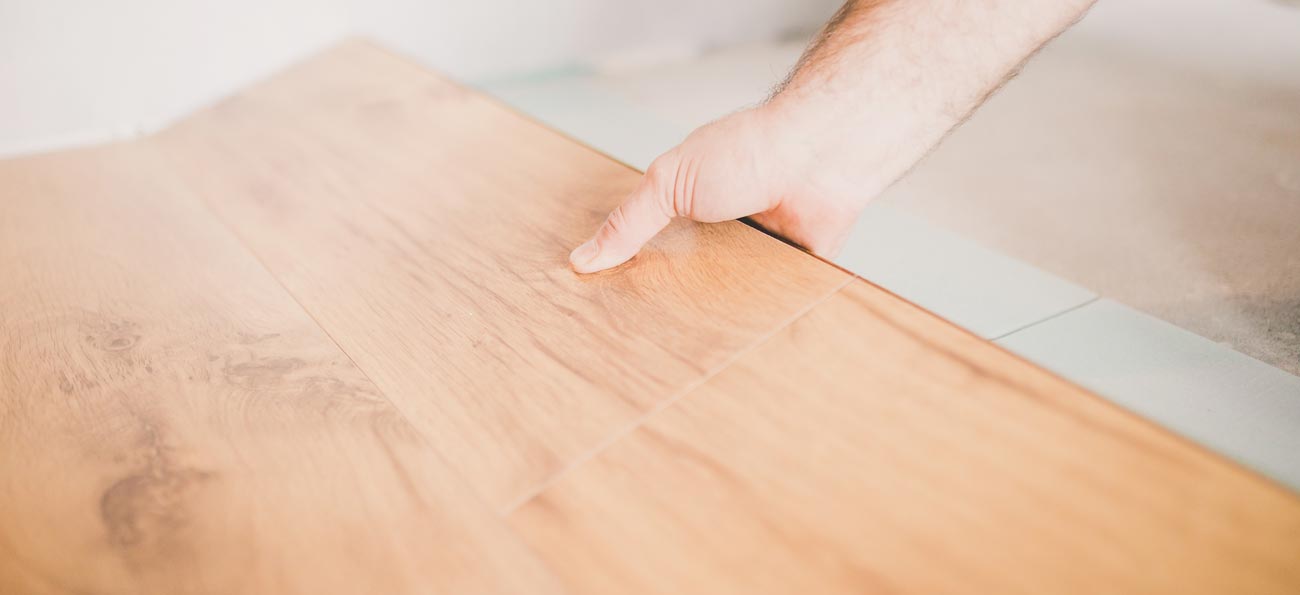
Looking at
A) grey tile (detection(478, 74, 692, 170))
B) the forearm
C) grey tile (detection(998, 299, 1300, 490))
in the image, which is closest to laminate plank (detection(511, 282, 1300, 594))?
grey tile (detection(998, 299, 1300, 490))

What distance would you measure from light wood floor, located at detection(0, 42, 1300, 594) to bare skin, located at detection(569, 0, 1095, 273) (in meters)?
0.03

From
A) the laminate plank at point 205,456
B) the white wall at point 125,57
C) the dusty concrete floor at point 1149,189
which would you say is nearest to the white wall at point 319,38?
the white wall at point 125,57

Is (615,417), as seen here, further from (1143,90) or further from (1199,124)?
(1143,90)

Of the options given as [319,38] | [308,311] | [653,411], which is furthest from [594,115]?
[653,411]

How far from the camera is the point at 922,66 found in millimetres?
555

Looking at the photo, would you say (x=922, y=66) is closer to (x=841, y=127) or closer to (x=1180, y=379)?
(x=841, y=127)

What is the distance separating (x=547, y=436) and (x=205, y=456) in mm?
178

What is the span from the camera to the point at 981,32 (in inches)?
21.7

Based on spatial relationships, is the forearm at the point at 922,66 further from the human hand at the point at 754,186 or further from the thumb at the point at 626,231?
the thumb at the point at 626,231

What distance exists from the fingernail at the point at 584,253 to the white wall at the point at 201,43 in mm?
752

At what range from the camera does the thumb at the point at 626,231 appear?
0.47 m

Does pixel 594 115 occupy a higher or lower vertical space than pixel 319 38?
lower

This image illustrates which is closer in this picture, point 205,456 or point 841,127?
point 205,456

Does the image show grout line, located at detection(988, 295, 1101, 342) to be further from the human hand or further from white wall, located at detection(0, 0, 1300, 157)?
white wall, located at detection(0, 0, 1300, 157)
